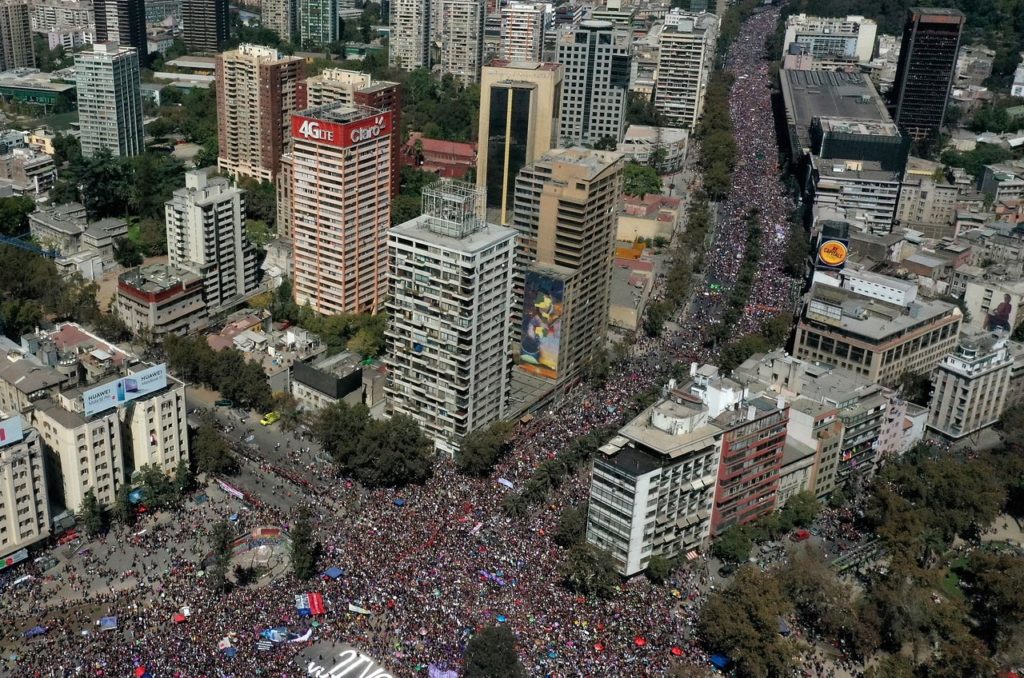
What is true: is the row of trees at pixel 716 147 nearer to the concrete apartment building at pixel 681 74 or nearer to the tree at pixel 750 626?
the concrete apartment building at pixel 681 74

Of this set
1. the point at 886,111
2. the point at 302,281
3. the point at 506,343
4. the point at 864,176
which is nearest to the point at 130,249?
the point at 302,281

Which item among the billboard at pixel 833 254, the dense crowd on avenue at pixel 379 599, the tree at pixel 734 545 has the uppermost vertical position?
the billboard at pixel 833 254

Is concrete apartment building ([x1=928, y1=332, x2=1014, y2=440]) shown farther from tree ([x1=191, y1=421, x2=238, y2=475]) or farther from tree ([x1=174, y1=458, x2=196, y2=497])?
tree ([x1=174, y1=458, x2=196, y2=497])

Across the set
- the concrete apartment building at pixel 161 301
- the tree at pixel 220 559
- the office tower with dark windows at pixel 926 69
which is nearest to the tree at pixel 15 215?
the concrete apartment building at pixel 161 301

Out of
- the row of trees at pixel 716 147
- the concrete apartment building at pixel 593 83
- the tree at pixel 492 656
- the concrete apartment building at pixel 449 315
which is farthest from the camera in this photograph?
the concrete apartment building at pixel 593 83

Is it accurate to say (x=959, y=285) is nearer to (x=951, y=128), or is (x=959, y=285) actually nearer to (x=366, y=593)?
(x=366, y=593)

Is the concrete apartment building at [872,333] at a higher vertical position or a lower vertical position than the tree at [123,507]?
higher
